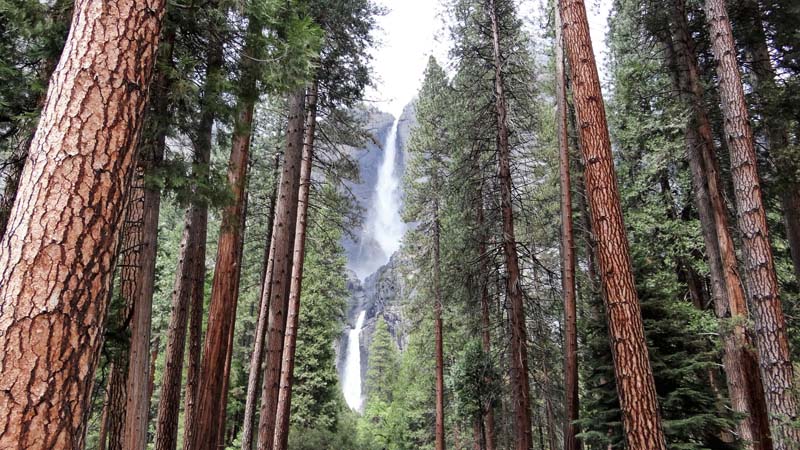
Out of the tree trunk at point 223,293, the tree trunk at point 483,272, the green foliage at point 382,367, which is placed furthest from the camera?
the green foliage at point 382,367

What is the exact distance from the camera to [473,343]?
39.1 ft

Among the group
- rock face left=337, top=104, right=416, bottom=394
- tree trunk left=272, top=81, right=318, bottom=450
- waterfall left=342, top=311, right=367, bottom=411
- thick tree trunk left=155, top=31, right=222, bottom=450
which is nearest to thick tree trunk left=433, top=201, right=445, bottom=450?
tree trunk left=272, top=81, right=318, bottom=450

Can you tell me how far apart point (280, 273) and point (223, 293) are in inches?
56.3

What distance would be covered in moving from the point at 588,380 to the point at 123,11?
6393 millimetres

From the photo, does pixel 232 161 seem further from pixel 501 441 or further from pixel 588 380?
pixel 501 441

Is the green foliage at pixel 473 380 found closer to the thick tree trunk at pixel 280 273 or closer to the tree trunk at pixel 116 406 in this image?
→ the thick tree trunk at pixel 280 273

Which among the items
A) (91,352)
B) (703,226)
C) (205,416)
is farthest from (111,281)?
(703,226)

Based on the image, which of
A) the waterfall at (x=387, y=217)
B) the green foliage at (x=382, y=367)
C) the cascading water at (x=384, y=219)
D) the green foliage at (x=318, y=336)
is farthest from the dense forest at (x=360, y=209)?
the waterfall at (x=387, y=217)

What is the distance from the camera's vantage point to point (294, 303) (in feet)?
26.6

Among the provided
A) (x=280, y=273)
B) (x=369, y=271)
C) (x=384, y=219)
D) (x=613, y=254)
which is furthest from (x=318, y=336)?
(x=384, y=219)

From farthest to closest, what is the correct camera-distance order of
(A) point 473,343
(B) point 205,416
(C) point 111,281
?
(A) point 473,343 → (B) point 205,416 → (C) point 111,281

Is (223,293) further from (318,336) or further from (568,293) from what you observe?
(318,336)

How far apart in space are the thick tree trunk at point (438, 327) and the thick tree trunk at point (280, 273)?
21.3 feet

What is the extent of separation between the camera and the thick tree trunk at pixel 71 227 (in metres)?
1.68
